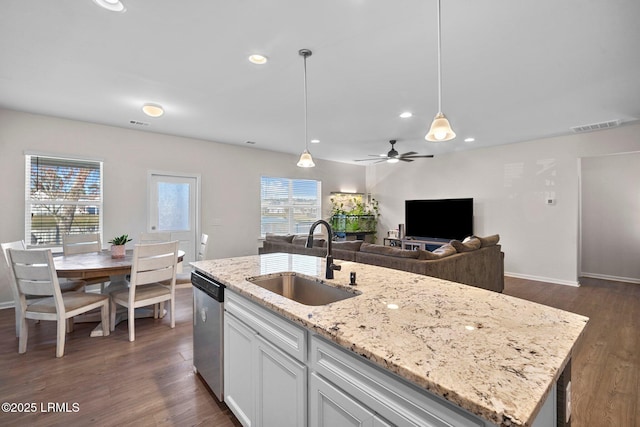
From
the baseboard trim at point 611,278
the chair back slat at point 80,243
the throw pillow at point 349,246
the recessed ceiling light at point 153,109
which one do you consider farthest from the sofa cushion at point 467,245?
the chair back slat at point 80,243

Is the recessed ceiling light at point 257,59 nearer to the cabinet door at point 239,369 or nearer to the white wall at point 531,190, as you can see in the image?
the cabinet door at point 239,369

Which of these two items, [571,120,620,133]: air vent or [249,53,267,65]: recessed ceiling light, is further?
[571,120,620,133]: air vent

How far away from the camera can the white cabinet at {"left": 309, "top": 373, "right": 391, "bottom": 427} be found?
0.93 metres

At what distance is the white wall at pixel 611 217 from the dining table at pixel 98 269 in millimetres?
7390

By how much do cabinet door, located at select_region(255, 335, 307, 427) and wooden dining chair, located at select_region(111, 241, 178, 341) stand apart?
2.02 m

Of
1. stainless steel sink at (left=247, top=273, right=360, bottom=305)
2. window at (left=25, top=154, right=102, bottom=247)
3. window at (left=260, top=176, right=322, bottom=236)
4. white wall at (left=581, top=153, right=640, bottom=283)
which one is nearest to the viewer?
stainless steel sink at (left=247, top=273, right=360, bottom=305)

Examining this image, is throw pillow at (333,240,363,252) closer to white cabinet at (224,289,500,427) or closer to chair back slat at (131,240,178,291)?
chair back slat at (131,240,178,291)

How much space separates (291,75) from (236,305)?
226 cm

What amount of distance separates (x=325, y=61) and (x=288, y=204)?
457 cm

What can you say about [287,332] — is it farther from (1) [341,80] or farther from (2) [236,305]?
(1) [341,80]

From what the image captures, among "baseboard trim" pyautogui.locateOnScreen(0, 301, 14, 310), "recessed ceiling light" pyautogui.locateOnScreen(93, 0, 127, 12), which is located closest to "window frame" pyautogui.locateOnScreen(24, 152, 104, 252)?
"baseboard trim" pyautogui.locateOnScreen(0, 301, 14, 310)

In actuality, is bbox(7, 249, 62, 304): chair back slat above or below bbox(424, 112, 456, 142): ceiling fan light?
below

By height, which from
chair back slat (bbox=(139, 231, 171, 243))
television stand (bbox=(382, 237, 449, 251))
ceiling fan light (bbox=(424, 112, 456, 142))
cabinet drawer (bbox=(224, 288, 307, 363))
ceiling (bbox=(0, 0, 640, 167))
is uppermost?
ceiling (bbox=(0, 0, 640, 167))

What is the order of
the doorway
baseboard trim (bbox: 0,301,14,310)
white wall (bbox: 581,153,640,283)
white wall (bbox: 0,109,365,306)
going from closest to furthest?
baseboard trim (bbox: 0,301,14,310) < white wall (bbox: 0,109,365,306) < the doorway < white wall (bbox: 581,153,640,283)
